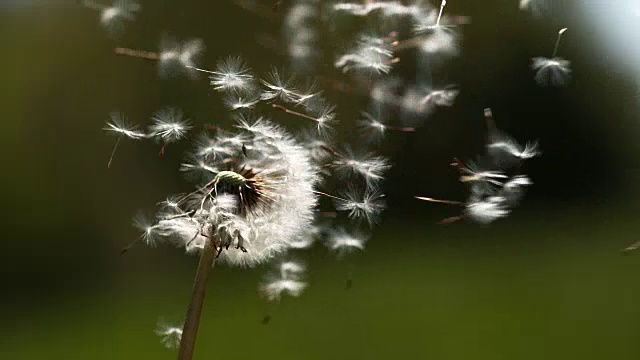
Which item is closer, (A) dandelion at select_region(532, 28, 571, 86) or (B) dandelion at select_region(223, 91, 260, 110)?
(B) dandelion at select_region(223, 91, 260, 110)

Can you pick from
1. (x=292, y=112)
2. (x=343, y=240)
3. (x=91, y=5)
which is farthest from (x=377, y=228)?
(x=91, y=5)

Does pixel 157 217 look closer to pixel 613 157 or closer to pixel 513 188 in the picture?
pixel 513 188

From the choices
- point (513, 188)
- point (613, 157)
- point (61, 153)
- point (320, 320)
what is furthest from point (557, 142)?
point (61, 153)

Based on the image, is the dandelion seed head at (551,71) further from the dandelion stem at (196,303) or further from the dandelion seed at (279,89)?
the dandelion stem at (196,303)

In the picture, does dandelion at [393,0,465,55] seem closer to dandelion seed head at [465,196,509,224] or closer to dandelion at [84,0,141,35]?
dandelion seed head at [465,196,509,224]

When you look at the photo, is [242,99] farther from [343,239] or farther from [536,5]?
[536,5]

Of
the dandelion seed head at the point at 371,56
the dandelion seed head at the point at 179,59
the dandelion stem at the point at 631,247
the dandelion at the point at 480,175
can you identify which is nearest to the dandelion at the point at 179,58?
the dandelion seed head at the point at 179,59

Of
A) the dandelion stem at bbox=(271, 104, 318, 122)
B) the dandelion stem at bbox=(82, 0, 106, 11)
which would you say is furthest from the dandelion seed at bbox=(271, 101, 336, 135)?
the dandelion stem at bbox=(82, 0, 106, 11)
